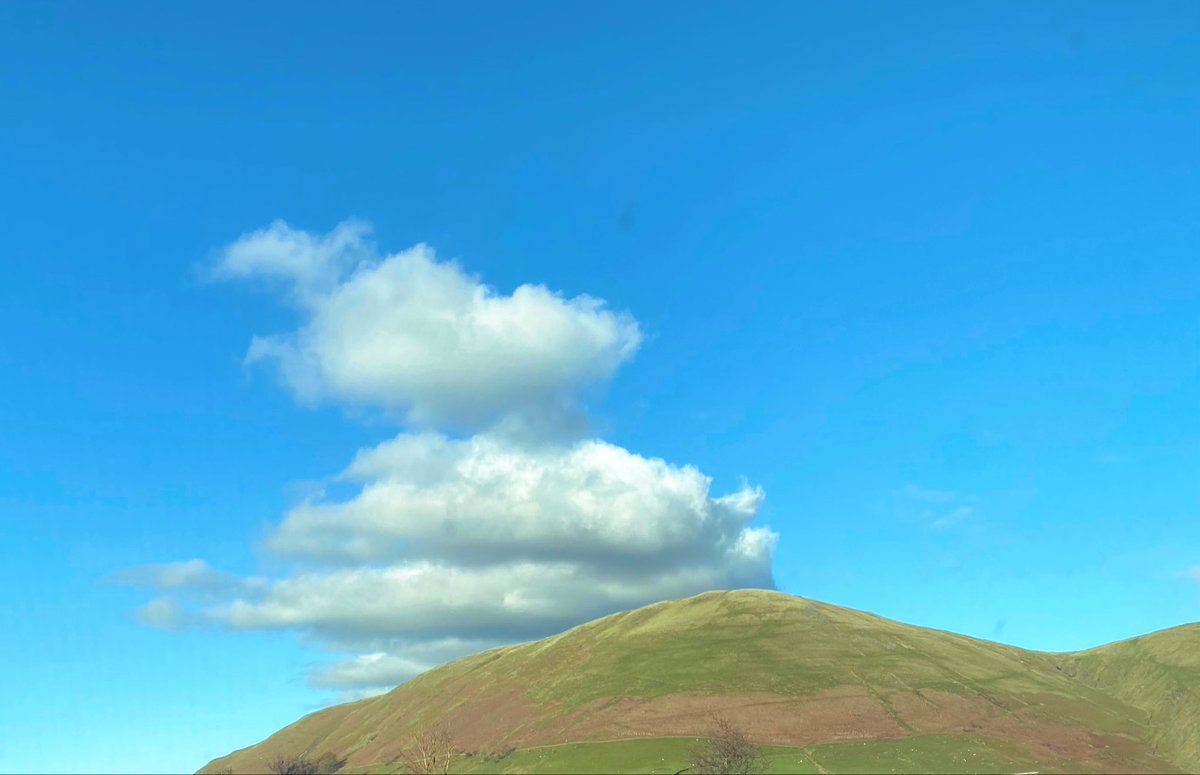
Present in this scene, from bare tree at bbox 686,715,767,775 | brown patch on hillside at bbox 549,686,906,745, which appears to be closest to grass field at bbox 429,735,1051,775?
bare tree at bbox 686,715,767,775

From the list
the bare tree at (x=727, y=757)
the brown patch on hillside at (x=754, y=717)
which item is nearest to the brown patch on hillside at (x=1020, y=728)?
Result: the brown patch on hillside at (x=754, y=717)

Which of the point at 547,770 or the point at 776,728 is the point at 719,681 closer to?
the point at 776,728

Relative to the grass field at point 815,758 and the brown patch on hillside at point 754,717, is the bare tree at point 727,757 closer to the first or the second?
the grass field at point 815,758

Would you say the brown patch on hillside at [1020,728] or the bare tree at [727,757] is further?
the brown patch on hillside at [1020,728]

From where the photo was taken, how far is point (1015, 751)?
15925cm

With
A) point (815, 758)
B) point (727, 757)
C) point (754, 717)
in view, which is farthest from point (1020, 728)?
point (727, 757)

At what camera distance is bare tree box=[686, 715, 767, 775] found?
143 m

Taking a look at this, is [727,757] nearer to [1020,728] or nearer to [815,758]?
[815,758]

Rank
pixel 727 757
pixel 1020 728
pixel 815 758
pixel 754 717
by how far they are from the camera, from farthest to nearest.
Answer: pixel 754 717, pixel 1020 728, pixel 815 758, pixel 727 757

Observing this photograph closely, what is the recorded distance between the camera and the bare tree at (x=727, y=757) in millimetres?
142625

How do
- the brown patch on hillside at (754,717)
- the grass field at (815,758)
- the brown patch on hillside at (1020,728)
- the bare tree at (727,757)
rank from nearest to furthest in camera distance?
the bare tree at (727,757), the grass field at (815,758), the brown patch on hillside at (1020,728), the brown patch on hillside at (754,717)

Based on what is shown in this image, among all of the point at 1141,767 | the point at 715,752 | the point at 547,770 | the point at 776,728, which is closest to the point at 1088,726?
the point at 1141,767

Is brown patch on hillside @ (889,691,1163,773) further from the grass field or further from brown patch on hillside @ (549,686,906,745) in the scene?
brown patch on hillside @ (549,686,906,745)

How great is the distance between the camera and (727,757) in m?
144
